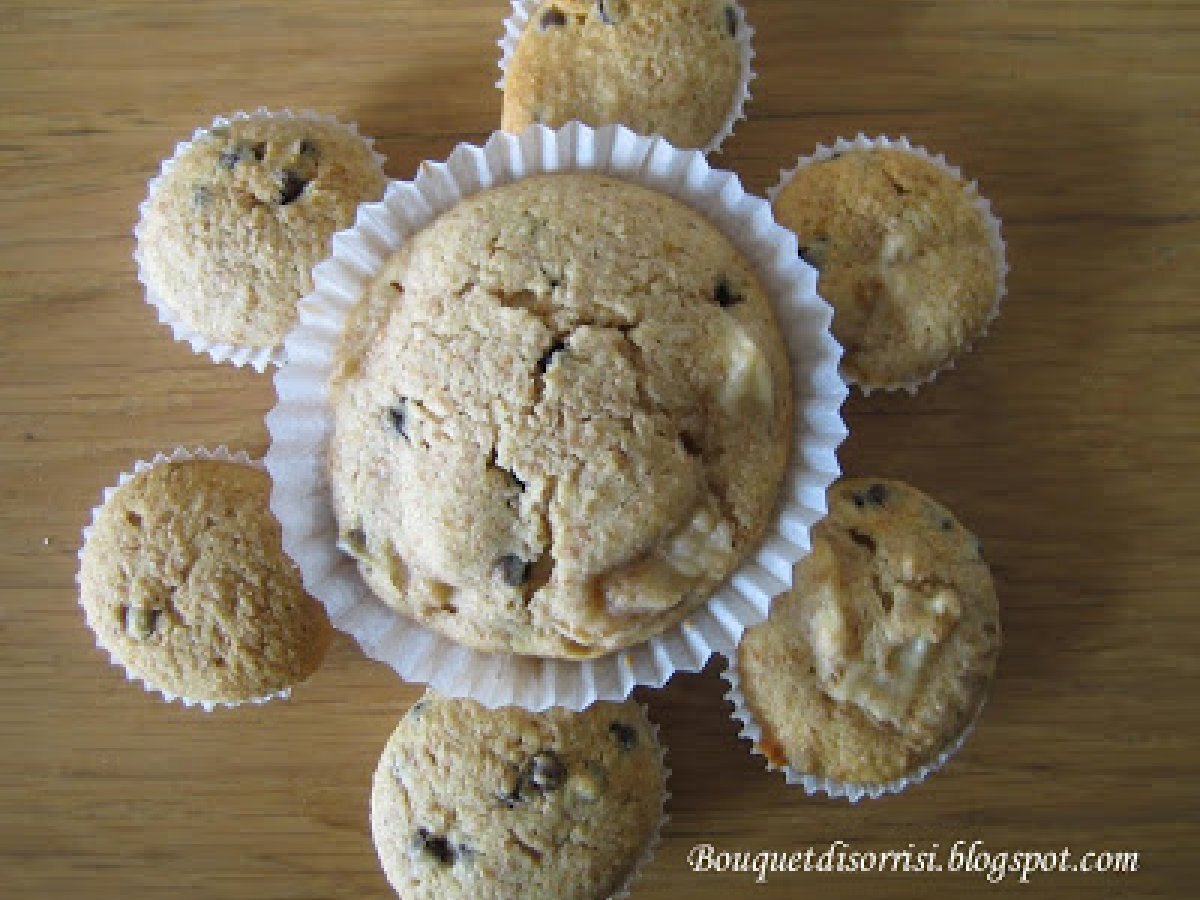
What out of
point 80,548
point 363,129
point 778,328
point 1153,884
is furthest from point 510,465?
point 1153,884

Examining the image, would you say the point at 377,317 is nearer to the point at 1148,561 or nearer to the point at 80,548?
the point at 80,548

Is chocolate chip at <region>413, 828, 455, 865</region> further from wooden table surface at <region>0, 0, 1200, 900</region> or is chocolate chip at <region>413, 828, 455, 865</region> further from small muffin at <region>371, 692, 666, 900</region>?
wooden table surface at <region>0, 0, 1200, 900</region>

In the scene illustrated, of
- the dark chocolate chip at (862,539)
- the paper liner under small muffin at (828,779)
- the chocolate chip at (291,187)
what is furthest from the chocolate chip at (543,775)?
the chocolate chip at (291,187)

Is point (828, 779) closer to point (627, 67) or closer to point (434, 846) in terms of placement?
point (434, 846)

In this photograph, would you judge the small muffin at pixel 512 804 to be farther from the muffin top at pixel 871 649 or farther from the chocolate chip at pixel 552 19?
the chocolate chip at pixel 552 19

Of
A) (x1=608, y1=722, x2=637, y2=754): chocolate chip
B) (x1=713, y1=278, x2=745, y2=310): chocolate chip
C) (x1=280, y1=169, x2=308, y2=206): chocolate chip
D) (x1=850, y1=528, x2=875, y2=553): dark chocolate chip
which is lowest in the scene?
(x1=608, y1=722, x2=637, y2=754): chocolate chip

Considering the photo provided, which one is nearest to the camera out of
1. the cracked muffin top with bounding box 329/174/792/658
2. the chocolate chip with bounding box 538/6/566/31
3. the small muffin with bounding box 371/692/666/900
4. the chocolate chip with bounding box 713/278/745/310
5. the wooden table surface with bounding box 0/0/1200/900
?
the cracked muffin top with bounding box 329/174/792/658

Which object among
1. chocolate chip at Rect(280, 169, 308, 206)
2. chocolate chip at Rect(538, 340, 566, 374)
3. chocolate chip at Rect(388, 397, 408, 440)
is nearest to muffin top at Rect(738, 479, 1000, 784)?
chocolate chip at Rect(538, 340, 566, 374)
